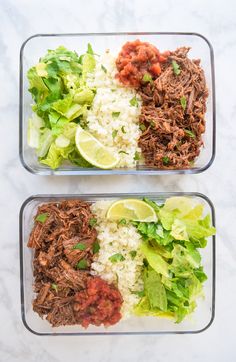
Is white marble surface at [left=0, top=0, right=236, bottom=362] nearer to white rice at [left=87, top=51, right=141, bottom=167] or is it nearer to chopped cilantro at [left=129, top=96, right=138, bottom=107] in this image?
white rice at [left=87, top=51, right=141, bottom=167]

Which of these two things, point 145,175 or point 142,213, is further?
point 145,175

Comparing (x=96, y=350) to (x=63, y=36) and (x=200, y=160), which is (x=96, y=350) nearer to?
(x=200, y=160)

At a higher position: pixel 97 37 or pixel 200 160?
pixel 97 37

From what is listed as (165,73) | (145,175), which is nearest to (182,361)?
(145,175)

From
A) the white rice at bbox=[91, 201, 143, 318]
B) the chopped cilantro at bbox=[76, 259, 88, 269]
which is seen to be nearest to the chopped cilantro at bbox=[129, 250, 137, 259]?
the white rice at bbox=[91, 201, 143, 318]

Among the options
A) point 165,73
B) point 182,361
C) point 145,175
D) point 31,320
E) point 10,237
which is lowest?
point 182,361

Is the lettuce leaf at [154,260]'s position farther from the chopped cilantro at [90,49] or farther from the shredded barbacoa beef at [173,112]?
the chopped cilantro at [90,49]
